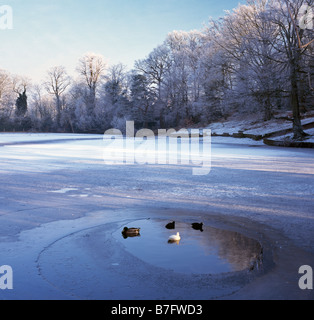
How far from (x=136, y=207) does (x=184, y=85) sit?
47.0 meters

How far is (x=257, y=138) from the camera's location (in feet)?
85.6

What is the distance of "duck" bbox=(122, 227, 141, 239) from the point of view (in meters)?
4.17

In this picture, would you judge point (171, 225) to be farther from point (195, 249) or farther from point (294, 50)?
point (294, 50)

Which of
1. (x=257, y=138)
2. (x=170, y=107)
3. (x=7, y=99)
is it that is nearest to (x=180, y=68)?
(x=170, y=107)

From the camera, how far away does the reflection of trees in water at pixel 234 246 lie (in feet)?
10.9

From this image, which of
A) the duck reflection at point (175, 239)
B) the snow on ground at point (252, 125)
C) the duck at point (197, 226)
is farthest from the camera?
the snow on ground at point (252, 125)

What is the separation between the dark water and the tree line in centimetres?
1953

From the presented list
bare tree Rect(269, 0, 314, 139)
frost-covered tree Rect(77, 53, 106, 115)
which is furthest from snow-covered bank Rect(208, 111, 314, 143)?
frost-covered tree Rect(77, 53, 106, 115)

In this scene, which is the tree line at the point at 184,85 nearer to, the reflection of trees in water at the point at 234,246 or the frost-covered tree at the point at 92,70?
the frost-covered tree at the point at 92,70

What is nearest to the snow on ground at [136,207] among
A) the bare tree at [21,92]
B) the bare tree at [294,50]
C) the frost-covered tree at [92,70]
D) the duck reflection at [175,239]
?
the duck reflection at [175,239]

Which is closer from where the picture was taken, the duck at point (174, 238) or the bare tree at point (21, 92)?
the duck at point (174, 238)

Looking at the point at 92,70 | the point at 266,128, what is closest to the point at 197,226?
the point at 266,128

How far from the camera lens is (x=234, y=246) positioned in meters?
3.71
